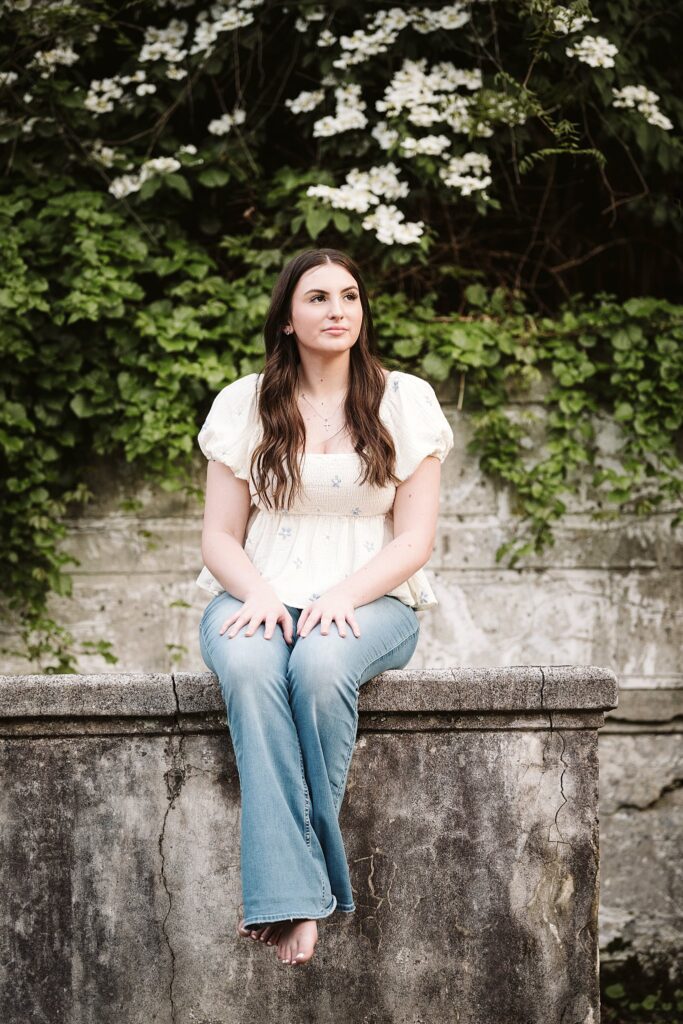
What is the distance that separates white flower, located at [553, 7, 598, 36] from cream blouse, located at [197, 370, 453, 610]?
1605 mm

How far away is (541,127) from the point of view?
3938mm

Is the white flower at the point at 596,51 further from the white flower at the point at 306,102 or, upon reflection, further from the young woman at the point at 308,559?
the young woman at the point at 308,559

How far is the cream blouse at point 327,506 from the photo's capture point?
100.0 inches

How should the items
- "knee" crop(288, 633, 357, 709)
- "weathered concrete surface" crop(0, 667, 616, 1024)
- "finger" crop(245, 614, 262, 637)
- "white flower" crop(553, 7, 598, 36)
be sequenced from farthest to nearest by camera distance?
"white flower" crop(553, 7, 598, 36), "weathered concrete surface" crop(0, 667, 616, 1024), "finger" crop(245, 614, 262, 637), "knee" crop(288, 633, 357, 709)

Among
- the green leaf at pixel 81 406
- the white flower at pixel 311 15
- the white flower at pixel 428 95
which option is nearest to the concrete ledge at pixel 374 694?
the green leaf at pixel 81 406

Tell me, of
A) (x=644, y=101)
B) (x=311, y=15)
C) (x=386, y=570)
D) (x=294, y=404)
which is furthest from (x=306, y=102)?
(x=386, y=570)

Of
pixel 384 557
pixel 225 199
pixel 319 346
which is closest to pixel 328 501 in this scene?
pixel 384 557

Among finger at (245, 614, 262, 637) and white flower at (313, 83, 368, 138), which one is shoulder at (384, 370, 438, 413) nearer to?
finger at (245, 614, 262, 637)

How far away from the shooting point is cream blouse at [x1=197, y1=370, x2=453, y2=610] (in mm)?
2539

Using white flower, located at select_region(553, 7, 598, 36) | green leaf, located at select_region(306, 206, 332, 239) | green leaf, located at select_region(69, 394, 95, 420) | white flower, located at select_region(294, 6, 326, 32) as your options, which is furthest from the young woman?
white flower, located at select_region(294, 6, 326, 32)

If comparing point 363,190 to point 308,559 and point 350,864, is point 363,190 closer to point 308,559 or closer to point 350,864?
point 308,559

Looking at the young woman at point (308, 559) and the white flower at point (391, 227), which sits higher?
the white flower at point (391, 227)

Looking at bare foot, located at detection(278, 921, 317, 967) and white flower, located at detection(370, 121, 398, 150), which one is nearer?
bare foot, located at detection(278, 921, 317, 967)

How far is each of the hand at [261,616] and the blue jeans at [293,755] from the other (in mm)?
19
